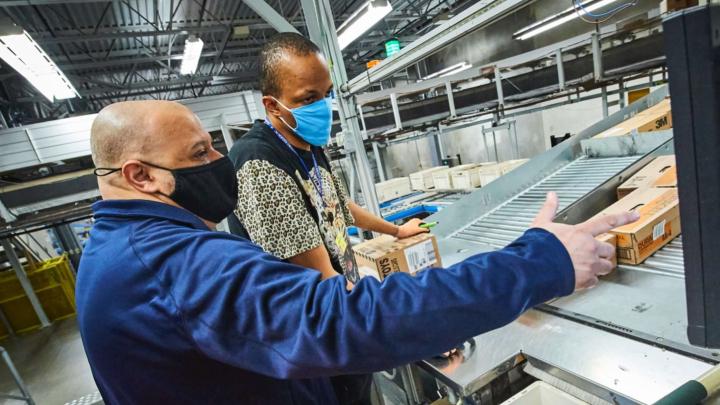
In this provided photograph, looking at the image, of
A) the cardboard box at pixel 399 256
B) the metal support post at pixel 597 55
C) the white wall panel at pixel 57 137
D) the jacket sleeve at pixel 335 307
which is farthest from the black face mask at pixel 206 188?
the white wall panel at pixel 57 137

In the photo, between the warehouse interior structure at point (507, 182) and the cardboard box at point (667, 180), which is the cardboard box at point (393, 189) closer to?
the warehouse interior structure at point (507, 182)

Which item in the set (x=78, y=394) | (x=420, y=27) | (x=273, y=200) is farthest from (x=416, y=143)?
(x=273, y=200)

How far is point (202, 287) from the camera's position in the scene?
23.8 inches

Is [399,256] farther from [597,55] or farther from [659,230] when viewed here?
[597,55]

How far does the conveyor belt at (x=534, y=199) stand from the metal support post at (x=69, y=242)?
32.7 feet

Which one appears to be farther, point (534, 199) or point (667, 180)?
A: point (534, 199)

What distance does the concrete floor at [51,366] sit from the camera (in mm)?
4478

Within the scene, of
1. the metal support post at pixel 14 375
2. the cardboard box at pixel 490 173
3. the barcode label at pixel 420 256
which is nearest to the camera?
the barcode label at pixel 420 256

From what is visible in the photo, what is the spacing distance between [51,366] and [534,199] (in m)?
7.02

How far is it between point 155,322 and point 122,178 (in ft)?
1.28

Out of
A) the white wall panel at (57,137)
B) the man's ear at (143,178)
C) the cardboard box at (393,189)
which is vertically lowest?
the cardboard box at (393,189)

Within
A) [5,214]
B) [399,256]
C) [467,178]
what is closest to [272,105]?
[399,256]

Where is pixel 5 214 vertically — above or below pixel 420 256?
above

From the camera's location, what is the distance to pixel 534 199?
2.29 m
